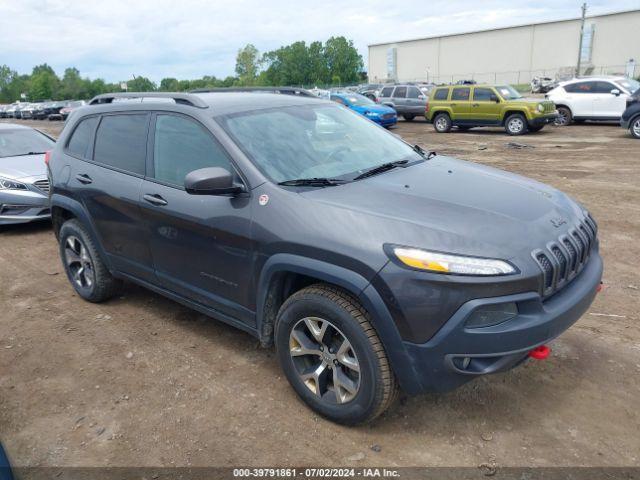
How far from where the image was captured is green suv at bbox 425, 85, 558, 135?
1741 cm

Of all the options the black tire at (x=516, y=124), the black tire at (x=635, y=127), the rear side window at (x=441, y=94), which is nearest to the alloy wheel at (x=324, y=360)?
the black tire at (x=635, y=127)

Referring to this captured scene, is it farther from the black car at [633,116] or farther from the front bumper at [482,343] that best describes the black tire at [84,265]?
the black car at [633,116]

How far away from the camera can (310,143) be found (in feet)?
11.7

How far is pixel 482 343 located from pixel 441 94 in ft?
61.7

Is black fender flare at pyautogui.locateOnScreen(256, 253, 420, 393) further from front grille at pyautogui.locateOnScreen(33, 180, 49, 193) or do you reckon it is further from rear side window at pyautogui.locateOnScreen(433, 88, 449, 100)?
rear side window at pyautogui.locateOnScreen(433, 88, 449, 100)

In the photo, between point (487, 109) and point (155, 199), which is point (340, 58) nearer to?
point (487, 109)

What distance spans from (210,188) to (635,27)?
7920 cm

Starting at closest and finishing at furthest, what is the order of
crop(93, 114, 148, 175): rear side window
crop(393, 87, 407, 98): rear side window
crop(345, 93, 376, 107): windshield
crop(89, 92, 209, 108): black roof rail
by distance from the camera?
crop(89, 92, 209, 108): black roof rail, crop(93, 114, 148, 175): rear side window, crop(345, 93, 376, 107): windshield, crop(393, 87, 407, 98): rear side window

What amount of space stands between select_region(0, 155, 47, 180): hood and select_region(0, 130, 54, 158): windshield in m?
0.32

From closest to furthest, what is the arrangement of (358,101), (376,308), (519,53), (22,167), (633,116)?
(376,308) < (22,167) < (633,116) < (358,101) < (519,53)

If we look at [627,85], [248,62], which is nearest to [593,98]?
[627,85]

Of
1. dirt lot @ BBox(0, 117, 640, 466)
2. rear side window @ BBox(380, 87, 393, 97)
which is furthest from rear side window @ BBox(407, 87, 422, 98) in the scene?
dirt lot @ BBox(0, 117, 640, 466)

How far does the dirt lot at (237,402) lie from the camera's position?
9.21 feet

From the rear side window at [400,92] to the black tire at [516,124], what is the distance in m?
7.30
